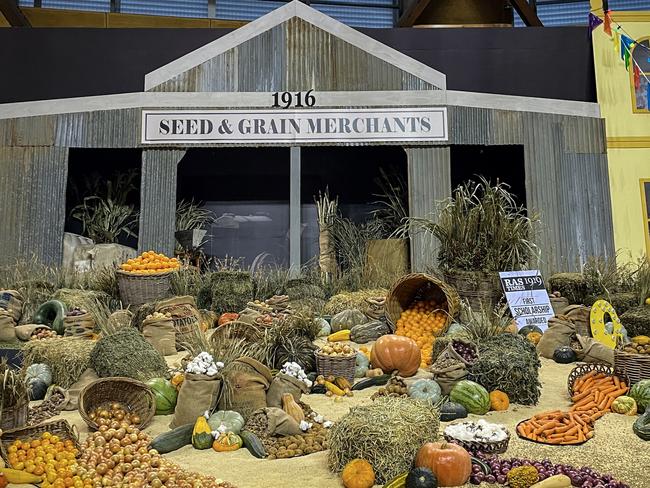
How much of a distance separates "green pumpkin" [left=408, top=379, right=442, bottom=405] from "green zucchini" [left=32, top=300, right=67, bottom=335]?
516 cm

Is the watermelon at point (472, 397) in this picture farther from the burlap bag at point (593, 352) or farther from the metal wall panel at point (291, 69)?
the metal wall panel at point (291, 69)

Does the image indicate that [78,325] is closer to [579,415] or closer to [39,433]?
[39,433]

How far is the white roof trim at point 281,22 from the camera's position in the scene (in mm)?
12734

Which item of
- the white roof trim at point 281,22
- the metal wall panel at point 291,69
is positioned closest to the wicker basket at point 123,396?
the metal wall panel at point 291,69

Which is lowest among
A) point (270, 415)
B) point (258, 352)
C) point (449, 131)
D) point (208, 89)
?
point (270, 415)

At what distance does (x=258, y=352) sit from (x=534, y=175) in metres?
8.38

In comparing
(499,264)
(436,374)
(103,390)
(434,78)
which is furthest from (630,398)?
(434,78)

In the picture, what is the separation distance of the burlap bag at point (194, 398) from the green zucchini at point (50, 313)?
3998 mm

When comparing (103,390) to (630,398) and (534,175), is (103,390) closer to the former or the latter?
(630,398)

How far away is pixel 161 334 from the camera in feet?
25.2

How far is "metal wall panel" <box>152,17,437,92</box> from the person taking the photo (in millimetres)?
12734

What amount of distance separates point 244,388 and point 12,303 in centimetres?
505

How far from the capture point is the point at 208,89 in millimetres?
12688

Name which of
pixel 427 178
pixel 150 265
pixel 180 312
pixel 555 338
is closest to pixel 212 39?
pixel 427 178
